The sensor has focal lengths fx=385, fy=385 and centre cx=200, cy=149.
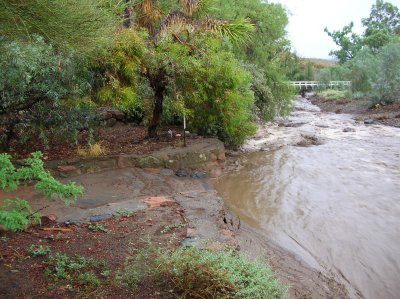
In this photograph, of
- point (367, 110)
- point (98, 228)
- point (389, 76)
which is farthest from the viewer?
point (367, 110)

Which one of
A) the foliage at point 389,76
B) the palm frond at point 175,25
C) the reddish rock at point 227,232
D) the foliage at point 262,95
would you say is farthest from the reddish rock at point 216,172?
the foliage at point 389,76

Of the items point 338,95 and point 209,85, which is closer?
point 209,85

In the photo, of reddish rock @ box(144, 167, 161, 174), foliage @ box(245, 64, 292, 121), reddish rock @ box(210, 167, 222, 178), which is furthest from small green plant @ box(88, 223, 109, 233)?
foliage @ box(245, 64, 292, 121)

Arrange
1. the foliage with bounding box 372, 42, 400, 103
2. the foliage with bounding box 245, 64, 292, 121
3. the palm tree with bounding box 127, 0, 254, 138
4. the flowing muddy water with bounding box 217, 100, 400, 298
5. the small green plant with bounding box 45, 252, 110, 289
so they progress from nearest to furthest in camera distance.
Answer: the small green plant with bounding box 45, 252, 110, 289 → the flowing muddy water with bounding box 217, 100, 400, 298 → the palm tree with bounding box 127, 0, 254, 138 → the foliage with bounding box 245, 64, 292, 121 → the foliage with bounding box 372, 42, 400, 103

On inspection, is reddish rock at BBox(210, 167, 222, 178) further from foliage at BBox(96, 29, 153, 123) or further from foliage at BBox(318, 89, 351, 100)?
foliage at BBox(318, 89, 351, 100)

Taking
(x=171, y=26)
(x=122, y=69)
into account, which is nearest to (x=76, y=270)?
(x=122, y=69)

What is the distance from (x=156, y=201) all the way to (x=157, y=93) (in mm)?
4290

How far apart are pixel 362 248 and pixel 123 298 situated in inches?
164

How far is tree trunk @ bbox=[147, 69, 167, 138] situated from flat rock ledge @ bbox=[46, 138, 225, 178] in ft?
3.74

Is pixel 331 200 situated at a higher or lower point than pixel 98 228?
lower

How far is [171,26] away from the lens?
999 cm

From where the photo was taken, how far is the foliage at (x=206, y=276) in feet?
11.7

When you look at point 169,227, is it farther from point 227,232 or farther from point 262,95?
point 262,95

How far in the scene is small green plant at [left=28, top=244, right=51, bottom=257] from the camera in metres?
4.36
